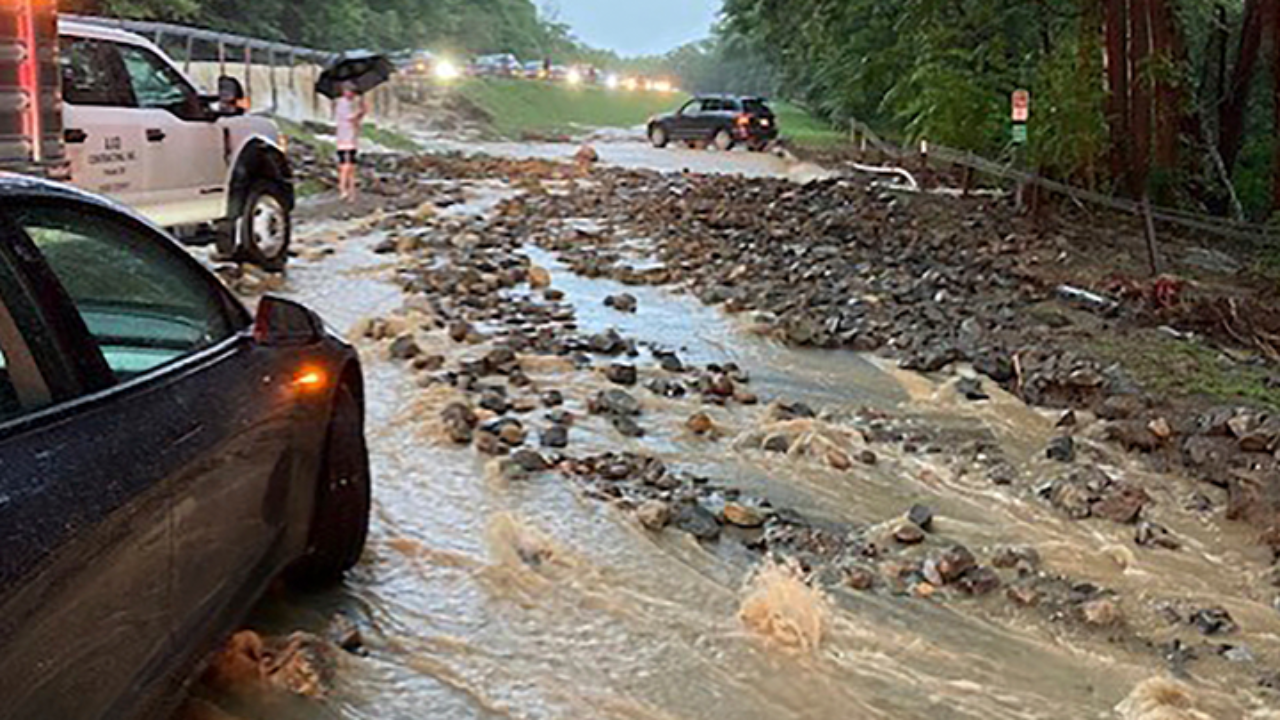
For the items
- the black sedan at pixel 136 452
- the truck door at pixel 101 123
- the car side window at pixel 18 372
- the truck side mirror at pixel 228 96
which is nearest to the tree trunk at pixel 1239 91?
the truck side mirror at pixel 228 96

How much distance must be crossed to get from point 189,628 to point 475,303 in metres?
7.88

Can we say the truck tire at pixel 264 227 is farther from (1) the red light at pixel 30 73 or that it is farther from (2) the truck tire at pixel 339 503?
(2) the truck tire at pixel 339 503

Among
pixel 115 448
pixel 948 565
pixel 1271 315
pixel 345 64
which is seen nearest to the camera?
pixel 115 448

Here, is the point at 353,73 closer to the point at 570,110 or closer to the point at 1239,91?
the point at 1239,91

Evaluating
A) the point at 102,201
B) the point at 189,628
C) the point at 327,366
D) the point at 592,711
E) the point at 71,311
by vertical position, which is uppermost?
the point at 102,201

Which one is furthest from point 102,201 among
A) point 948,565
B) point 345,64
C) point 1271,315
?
point 345,64

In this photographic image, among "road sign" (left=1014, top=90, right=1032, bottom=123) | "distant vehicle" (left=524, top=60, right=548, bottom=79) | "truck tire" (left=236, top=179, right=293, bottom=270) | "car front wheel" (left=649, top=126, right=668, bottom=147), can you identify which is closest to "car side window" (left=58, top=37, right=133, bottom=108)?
"truck tire" (left=236, top=179, right=293, bottom=270)

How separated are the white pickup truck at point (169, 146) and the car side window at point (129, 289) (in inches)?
202

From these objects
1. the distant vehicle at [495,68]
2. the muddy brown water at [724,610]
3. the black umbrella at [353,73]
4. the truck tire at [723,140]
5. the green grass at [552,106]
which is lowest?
→ the muddy brown water at [724,610]

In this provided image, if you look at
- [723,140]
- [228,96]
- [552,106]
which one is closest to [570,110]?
[552,106]

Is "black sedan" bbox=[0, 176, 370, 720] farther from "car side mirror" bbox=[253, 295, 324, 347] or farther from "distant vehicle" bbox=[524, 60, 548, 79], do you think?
"distant vehicle" bbox=[524, 60, 548, 79]

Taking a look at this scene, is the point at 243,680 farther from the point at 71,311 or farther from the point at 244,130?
the point at 244,130

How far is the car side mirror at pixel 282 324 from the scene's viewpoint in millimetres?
3785

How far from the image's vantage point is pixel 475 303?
10.9 metres
